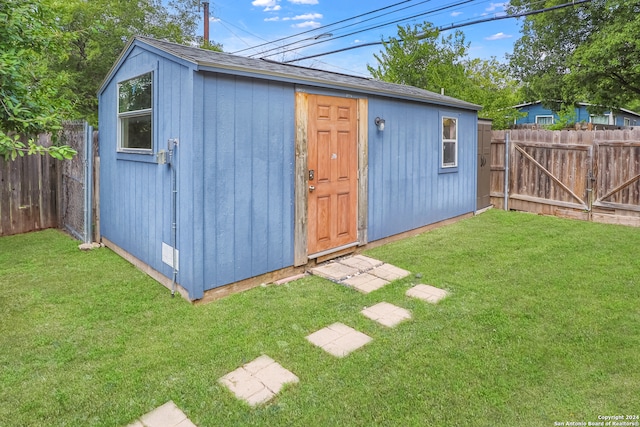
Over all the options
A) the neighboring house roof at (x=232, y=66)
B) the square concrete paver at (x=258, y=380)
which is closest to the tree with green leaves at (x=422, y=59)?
the neighboring house roof at (x=232, y=66)

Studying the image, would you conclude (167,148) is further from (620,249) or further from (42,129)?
(620,249)

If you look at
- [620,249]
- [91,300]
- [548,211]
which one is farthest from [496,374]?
[548,211]

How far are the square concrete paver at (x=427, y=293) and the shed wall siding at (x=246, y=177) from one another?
1348 millimetres

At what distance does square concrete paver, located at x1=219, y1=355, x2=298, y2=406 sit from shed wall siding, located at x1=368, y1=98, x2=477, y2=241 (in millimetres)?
3095

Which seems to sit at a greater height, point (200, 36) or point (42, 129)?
point (200, 36)

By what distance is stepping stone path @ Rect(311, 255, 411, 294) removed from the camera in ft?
13.7

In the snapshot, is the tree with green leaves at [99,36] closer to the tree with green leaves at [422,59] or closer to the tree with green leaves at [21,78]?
the tree with green leaves at [21,78]

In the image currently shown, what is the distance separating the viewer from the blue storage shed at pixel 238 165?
364 centimetres

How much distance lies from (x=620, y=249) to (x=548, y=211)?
266 centimetres

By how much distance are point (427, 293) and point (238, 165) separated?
7.08 ft

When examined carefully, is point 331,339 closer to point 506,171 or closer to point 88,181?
point 88,181

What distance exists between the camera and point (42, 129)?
381 cm

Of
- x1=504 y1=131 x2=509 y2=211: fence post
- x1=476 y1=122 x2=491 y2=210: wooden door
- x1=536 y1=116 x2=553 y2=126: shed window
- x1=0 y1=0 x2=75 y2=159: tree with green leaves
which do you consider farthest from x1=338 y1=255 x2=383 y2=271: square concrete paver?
x1=536 y1=116 x2=553 y2=126: shed window

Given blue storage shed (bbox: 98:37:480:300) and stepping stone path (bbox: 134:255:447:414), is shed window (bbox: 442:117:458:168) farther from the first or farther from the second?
stepping stone path (bbox: 134:255:447:414)
